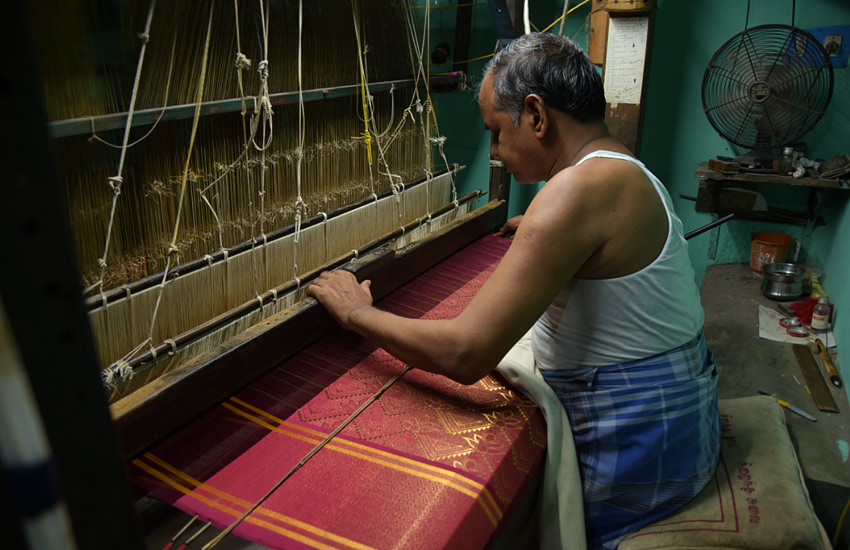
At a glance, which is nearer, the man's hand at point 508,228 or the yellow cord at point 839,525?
the yellow cord at point 839,525

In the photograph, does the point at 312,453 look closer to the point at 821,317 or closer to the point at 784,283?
the point at 821,317

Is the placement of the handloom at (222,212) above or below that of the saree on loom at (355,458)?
above

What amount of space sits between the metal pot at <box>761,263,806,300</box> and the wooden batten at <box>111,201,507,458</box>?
96.5 inches

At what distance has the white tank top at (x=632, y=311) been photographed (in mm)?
1535

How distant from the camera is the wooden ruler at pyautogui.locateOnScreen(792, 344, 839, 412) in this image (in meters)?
2.55

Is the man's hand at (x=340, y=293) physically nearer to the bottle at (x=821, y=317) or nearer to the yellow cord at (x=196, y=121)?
the yellow cord at (x=196, y=121)

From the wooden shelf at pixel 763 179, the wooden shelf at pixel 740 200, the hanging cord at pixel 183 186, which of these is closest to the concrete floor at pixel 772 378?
the wooden shelf at pixel 740 200

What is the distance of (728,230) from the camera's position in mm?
4066

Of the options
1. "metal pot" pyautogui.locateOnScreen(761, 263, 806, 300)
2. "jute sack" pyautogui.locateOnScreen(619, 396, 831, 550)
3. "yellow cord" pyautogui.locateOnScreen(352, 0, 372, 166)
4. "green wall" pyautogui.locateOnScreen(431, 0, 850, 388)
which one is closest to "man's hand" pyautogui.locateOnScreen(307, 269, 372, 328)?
"yellow cord" pyautogui.locateOnScreen(352, 0, 372, 166)

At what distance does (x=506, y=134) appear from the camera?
5.42 feet

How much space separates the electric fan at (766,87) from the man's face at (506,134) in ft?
8.00

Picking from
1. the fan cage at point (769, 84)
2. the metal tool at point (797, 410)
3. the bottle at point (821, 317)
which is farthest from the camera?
→ the fan cage at point (769, 84)

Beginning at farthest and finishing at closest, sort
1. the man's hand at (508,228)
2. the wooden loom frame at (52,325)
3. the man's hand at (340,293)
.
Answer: the man's hand at (508,228), the man's hand at (340,293), the wooden loom frame at (52,325)

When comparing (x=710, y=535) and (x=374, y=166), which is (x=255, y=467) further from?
(x=374, y=166)
